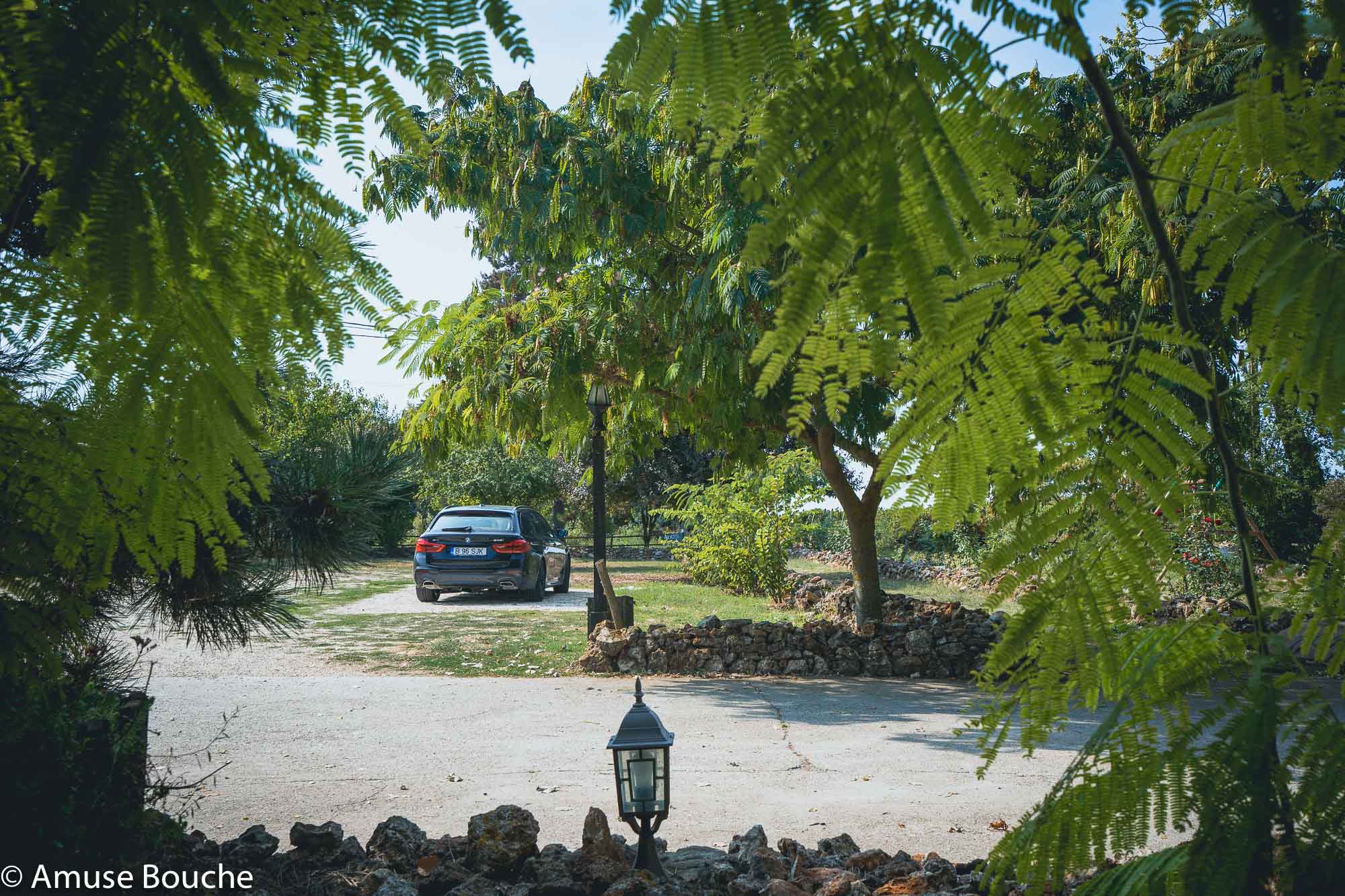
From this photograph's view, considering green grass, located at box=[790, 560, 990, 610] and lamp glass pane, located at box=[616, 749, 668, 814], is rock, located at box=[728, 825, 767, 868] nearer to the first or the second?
lamp glass pane, located at box=[616, 749, 668, 814]

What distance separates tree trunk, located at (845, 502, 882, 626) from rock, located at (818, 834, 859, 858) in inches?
269

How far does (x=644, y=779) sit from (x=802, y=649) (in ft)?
23.4

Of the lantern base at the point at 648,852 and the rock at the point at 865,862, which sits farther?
the lantern base at the point at 648,852

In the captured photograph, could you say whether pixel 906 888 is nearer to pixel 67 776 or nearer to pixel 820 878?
pixel 820 878

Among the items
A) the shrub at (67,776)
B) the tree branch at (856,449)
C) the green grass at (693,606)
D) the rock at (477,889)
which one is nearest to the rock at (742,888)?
the rock at (477,889)

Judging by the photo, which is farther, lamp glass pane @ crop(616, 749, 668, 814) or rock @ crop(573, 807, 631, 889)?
lamp glass pane @ crop(616, 749, 668, 814)

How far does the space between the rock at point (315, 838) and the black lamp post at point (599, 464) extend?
7.31m

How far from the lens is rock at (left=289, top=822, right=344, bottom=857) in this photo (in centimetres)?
419

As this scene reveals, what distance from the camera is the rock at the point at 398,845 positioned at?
13.4ft

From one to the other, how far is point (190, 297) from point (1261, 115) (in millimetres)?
2162

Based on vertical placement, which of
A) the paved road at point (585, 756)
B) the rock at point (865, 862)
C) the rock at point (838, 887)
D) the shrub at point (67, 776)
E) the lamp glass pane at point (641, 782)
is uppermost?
the shrub at point (67, 776)

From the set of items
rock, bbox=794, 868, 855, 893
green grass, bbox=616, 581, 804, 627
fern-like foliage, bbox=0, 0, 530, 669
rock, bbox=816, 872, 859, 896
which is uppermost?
fern-like foliage, bbox=0, 0, 530, 669

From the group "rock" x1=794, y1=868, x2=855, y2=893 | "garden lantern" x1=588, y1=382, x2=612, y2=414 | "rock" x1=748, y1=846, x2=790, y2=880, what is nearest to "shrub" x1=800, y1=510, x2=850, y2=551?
"garden lantern" x1=588, y1=382, x2=612, y2=414

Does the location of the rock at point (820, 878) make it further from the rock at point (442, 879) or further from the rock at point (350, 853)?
the rock at point (350, 853)
